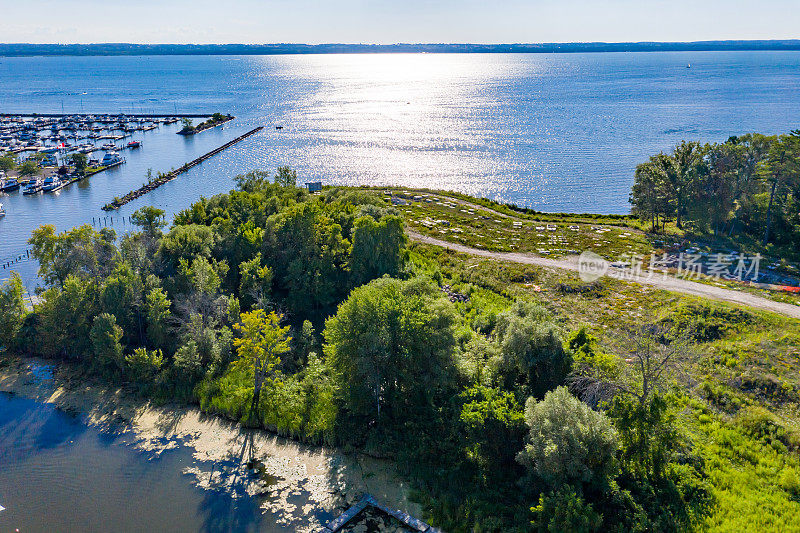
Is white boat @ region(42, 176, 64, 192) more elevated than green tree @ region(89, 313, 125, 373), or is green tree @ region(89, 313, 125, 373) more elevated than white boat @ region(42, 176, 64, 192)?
white boat @ region(42, 176, 64, 192)

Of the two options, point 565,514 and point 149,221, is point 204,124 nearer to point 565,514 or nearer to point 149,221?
point 149,221

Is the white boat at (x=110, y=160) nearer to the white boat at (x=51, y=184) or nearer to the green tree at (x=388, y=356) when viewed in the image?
the white boat at (x=51, y=184)

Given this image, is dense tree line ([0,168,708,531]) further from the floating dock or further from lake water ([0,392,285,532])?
lake water ([0,392,285,532])

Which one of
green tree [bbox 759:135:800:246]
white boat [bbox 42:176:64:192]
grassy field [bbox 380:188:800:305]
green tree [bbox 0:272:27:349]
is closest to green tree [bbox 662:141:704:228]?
grassy field [bbox 380:188:800:305]

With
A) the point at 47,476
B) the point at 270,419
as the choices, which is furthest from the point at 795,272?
the point at 47,476

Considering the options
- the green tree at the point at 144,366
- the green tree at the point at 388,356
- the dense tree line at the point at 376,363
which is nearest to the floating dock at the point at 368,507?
the dense tree line at the point at 376,363

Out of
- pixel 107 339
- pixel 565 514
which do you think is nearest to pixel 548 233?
pixel 565 514
